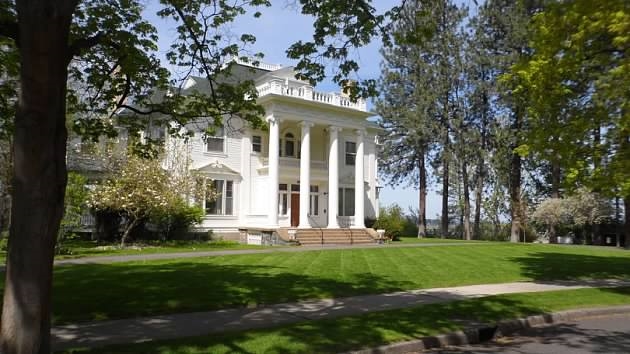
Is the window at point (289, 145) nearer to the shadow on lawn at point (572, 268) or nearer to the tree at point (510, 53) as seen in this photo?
the tree at point (510, 53)

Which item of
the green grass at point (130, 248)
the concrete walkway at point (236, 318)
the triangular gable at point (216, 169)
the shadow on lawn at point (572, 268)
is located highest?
the triangular gable at point (216, 169)

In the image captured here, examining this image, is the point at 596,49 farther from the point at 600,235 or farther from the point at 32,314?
the point at 600,235

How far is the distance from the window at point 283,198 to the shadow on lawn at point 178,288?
52.7 feet

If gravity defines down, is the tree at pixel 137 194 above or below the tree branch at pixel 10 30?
below

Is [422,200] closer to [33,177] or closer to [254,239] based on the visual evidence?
[254,239]

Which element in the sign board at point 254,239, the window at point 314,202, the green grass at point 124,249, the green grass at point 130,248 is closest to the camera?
the green grass at point 124,249

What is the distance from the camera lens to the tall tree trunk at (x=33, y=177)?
4695 millimetres

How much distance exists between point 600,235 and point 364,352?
1509 inches

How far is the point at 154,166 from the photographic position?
23672 mm

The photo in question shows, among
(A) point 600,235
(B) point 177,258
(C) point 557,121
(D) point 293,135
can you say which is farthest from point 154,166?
(A) point 600,235

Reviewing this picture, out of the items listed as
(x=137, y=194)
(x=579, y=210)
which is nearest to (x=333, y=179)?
(x=137, y=194)

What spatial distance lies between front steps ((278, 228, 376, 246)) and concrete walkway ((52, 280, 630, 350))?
16216 mm

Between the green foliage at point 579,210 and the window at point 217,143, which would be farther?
the green foliage at point 579,210

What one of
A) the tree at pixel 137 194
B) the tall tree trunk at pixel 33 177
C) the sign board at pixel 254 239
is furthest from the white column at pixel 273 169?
the tall tree trunk at pixel 33 177
